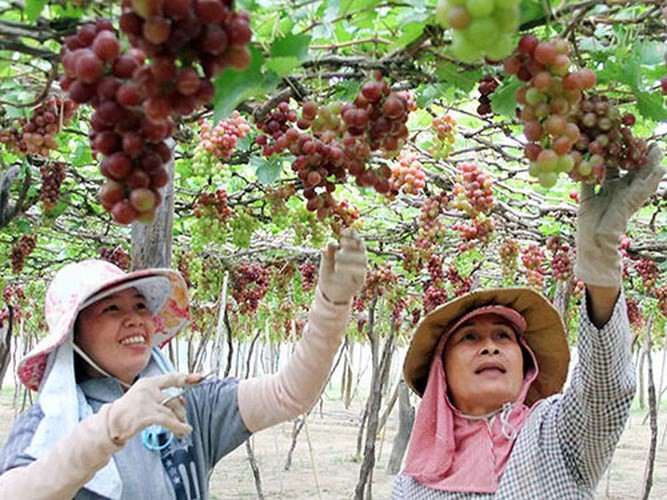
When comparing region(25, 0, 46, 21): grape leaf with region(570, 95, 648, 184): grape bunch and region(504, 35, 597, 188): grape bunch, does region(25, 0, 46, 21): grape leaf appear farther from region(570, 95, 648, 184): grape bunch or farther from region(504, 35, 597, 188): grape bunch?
region(570, 95, 648, 184): grape bunch

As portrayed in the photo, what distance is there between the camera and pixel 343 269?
217cm

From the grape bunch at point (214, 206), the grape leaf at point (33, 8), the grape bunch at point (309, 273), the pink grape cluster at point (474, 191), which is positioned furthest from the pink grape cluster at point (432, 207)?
the grape leaf at point (33, 8)

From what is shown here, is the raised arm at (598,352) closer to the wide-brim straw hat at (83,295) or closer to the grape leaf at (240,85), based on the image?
the grape leaf at (240,85)

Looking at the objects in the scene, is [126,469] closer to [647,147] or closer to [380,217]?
[647,147]

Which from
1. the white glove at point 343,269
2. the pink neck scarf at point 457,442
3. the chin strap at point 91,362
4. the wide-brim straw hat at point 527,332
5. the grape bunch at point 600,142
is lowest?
the pink neck scarf at point 457,442

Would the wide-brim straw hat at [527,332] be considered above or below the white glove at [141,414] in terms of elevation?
above

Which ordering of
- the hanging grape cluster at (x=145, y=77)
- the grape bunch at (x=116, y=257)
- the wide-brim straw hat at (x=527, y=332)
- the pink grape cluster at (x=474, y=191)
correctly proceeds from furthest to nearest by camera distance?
1. the grape bunch at (x=116, y=257)
2. the pink grape cluster at (x=474, y=191)
3. the wide-brim straw hat at (x=527, y=332)
4. the hanging grape cluster at (x=145, y=77)

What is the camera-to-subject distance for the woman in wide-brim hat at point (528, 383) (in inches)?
68.0

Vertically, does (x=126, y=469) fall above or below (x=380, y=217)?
below

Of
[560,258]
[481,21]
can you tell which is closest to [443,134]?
[481,21]

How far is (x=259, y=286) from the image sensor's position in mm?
8070

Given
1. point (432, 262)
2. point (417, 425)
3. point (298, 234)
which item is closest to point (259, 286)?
point (432, 262)

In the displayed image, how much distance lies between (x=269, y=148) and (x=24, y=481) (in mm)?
1033

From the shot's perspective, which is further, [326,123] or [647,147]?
[326,123]
